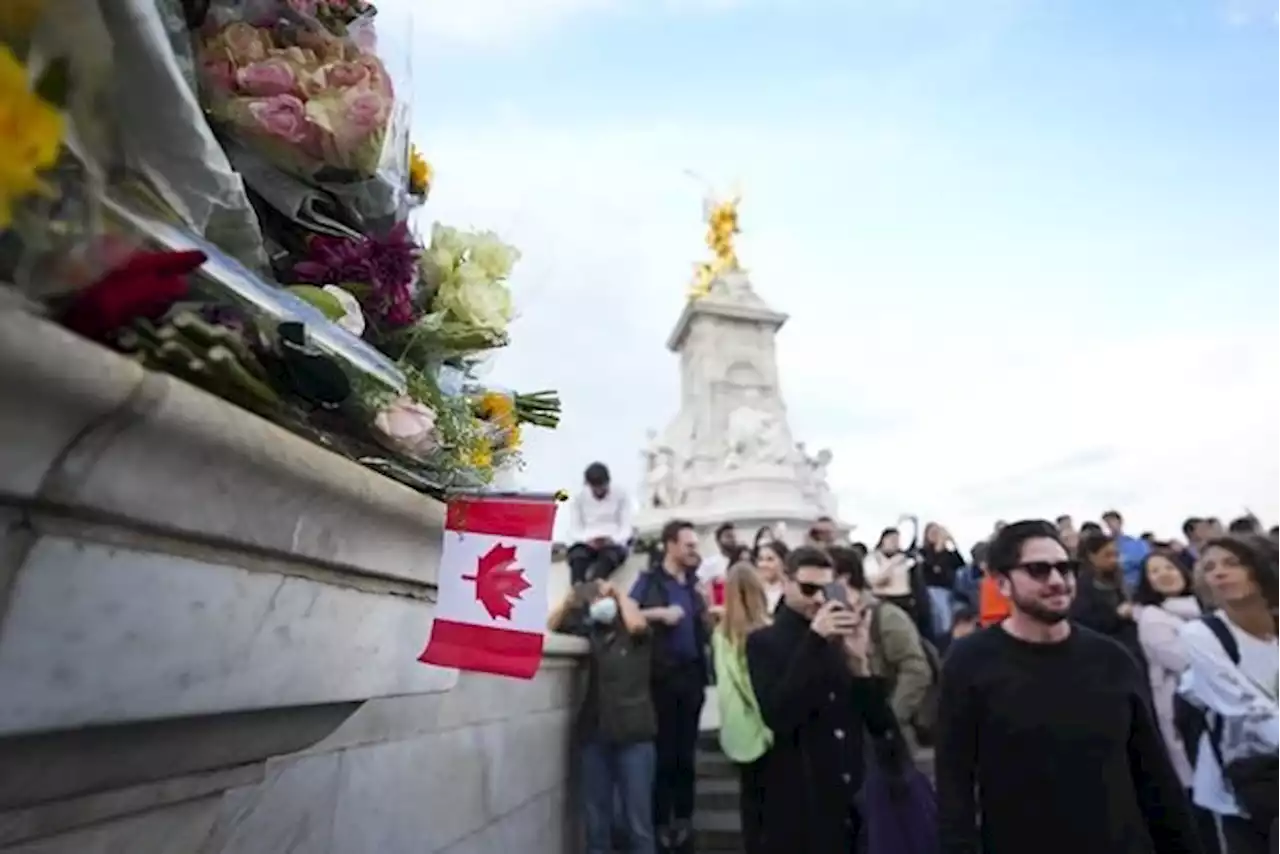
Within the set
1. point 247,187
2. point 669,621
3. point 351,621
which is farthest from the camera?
point 669,621

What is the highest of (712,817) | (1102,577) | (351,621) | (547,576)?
(1102,577)

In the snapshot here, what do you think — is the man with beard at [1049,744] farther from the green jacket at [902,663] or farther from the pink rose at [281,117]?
the pink rose at [281,117]

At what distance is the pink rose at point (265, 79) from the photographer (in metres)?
1.66

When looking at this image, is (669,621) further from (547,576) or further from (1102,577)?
(547,576)

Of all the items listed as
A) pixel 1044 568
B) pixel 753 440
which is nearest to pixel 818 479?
pixel 753 440

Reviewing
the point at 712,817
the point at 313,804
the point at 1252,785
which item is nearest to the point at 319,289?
the point at 313,804

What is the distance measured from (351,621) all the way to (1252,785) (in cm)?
345

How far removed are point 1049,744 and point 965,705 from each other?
10.4 inches

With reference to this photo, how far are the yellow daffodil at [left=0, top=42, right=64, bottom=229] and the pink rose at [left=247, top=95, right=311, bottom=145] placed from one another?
798mm

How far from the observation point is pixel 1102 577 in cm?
657

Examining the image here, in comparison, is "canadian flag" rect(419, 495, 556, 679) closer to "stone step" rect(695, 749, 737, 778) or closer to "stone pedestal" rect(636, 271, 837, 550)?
"stone step" rect(695, 749, 737, 778)

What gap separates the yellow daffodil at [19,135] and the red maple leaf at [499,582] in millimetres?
1153

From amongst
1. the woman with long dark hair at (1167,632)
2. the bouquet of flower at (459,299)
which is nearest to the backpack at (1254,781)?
the woman with long dark hair at (1167,632)

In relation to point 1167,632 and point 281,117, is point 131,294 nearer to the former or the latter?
point 281,117
